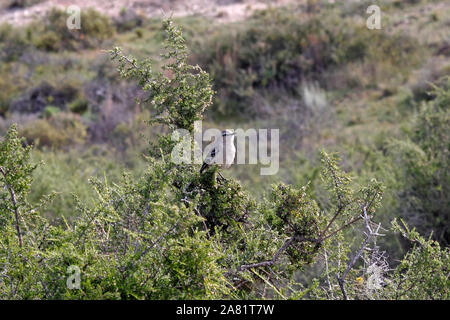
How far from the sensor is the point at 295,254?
3.09 meters

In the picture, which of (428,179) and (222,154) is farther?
(428,179)

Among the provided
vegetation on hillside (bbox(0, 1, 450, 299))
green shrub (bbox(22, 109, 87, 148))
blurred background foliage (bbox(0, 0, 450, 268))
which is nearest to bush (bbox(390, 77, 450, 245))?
vegetation on hillside (bbox(0, 1, 450, 299))

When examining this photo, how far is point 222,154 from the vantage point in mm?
3854

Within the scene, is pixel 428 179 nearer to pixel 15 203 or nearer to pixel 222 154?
pixel 222 154

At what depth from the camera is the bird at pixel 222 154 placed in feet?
11.4

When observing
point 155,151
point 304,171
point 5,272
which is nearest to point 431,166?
point 304,171

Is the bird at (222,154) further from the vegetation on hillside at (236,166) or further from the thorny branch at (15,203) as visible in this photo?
the thorny branch at (15,203)

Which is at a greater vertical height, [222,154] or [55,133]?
[222,154]

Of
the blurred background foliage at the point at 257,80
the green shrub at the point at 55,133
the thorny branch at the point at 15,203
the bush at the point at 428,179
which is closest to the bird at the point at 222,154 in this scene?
the thorny branch at the point at 15,203

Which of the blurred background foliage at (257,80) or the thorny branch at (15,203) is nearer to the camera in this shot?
the thorny branch at (15,203)

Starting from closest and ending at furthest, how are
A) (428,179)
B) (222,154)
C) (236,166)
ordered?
(222,154) < (428,179) < (236,166)

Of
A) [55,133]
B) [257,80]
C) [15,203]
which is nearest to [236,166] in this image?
[257,80]

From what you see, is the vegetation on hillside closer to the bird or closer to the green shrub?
the green shrub
